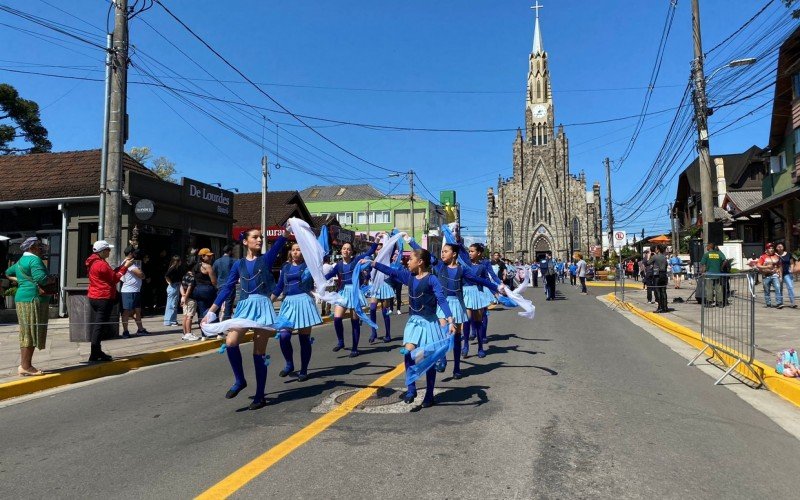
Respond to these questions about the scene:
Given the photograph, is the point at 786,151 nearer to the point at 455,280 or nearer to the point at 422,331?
the point at 455,280

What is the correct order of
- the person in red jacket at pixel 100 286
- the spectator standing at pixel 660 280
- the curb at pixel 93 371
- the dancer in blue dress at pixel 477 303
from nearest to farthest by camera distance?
the curb at pixel 93 371
the person in red jacket at pixel 100 286
the dancer in blue dress at pixel 477 303
the spectator standing at pixel 660 280

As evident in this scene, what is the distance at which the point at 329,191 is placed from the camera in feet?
288

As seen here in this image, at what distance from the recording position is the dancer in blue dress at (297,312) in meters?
7.21

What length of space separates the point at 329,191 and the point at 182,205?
69.1 metres

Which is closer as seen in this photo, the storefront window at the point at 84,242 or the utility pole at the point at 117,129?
the utility pole at the point at 117,129

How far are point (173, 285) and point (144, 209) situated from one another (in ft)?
13.4

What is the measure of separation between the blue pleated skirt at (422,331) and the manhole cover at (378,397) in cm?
78

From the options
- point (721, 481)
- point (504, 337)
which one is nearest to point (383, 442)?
point (721, 481)

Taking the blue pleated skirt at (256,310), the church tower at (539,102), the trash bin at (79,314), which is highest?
the church tower at (539,102)

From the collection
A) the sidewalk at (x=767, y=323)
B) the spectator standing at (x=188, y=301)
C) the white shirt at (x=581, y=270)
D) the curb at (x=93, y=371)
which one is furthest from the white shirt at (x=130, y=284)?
the white shirt at (x=581, y=270)

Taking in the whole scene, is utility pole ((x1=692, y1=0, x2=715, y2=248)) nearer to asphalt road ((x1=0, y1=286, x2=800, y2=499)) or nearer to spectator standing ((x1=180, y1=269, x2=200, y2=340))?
asphalt road ((x1=0, y1=286, x2=800, y2=499))

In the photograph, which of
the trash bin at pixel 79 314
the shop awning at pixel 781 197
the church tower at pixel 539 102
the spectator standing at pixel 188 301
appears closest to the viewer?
the trash bin at pixel 79 314

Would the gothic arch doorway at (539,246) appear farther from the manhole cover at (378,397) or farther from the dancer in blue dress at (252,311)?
the dancer in blue dress at (252,311)

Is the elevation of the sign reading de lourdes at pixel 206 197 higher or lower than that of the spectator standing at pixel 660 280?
higher
